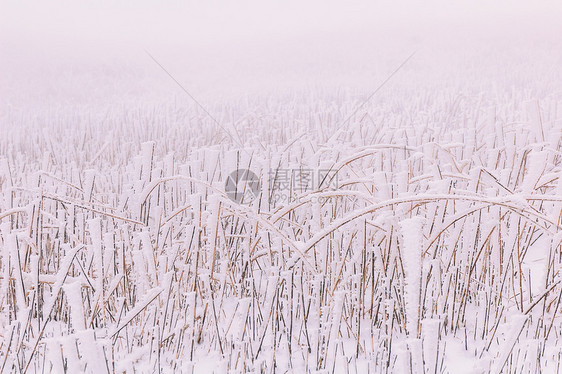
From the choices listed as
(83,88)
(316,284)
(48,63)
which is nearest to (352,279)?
(316,284)

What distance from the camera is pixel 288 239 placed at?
97 cm

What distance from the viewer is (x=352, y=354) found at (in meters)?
0.97

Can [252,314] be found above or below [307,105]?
below

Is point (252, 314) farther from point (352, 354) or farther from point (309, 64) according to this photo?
point (309, 64)

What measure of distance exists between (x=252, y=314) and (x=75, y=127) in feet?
13.8

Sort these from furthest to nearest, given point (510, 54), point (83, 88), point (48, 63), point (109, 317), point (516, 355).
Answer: point (48, 63) → point (510, 54) → point (83, 88) → point (109, 317) → point (516, 355)

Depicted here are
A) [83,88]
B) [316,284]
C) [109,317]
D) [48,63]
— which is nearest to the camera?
[316,284]

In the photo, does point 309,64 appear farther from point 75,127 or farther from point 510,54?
point 75,127

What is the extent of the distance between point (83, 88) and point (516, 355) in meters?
7.07

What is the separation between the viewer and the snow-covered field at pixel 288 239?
0.92 m

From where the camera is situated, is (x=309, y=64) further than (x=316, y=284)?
Yes

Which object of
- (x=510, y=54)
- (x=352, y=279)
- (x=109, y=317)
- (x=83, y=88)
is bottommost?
(x=109, y=317)

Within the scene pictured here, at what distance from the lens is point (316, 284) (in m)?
1.06

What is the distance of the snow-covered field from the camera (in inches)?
36.4
